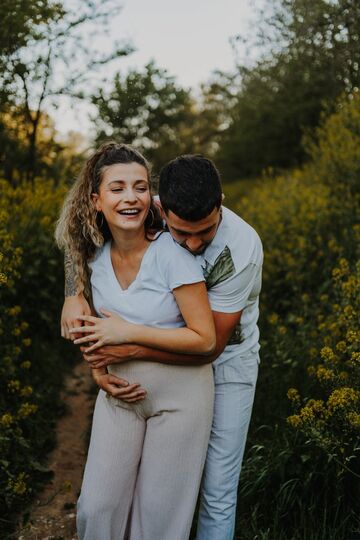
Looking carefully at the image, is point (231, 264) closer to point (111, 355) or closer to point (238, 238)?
point (238, 238)

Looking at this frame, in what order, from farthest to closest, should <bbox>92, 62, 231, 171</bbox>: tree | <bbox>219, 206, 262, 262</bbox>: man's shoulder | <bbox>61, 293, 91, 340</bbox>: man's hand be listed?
<bbox>92, 62, 231, 171</bbox>: tree → <bbox>61, 293, 91, 340</bbox>: man's hand → <bbox>219, 206, 262, 262</bbox>: man's shoulder

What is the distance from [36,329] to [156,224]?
10.7 ft

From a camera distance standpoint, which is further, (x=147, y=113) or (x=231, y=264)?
(x=147, y=113)

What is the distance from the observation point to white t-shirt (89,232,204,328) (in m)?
2.55

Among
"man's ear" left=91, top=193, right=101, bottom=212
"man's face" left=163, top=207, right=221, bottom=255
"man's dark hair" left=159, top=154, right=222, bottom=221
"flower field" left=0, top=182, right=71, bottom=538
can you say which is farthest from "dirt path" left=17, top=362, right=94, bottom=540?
"man's dark hair" left=159, top=154, right=222, bottom=221

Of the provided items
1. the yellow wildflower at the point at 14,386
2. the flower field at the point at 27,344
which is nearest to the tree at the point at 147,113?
the flower field at the point at 27,344

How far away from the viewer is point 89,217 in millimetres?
2881

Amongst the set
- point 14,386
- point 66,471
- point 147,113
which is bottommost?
point 66,471

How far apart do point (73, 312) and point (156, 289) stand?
0.50 m

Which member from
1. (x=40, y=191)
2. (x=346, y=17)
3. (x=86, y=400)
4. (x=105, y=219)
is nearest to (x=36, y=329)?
(x=86, y=400)

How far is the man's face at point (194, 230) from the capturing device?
2.50 meters

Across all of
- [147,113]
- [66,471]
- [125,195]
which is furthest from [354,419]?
[147,113]

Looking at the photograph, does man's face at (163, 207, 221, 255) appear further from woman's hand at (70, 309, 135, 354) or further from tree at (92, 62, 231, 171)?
tree at (92, 62, 231, 171)

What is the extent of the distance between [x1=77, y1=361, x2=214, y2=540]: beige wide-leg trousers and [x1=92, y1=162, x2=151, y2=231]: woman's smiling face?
64 cm
